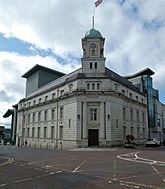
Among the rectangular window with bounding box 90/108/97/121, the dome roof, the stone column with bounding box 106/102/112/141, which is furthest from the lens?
the dome roof

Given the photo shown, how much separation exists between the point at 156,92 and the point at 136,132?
22.0 m

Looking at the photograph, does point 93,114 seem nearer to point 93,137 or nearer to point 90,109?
point 90,109

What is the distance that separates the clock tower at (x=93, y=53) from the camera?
41188mm

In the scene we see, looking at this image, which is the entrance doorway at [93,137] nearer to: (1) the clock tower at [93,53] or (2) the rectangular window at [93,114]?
(2) the rectangular window at [93,114]

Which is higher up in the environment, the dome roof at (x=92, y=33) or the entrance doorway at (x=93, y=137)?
the dome roof at (x=92, y=33)

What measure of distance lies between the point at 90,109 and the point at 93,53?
11.0 m

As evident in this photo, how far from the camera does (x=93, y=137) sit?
3812cm

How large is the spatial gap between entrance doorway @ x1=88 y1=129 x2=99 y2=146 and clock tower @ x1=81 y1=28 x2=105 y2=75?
10484mm

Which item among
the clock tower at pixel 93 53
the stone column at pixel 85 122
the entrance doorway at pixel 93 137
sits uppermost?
the clock tower at pixel 93 53

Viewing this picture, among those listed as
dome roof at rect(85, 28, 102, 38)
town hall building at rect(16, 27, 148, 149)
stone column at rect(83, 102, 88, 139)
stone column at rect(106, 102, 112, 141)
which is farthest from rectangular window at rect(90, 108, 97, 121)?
dome roof at rect(85, 28, 102, 38)

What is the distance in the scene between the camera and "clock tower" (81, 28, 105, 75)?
4119cm

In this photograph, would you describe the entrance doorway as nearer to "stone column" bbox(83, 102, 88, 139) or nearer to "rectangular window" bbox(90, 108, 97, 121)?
"stone column" bbox(83, 102, 88, 139)

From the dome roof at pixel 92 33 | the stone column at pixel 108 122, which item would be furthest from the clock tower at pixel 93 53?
the stone column at pixel 108 122

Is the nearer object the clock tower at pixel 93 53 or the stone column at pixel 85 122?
the stone column at pixel 85 122
